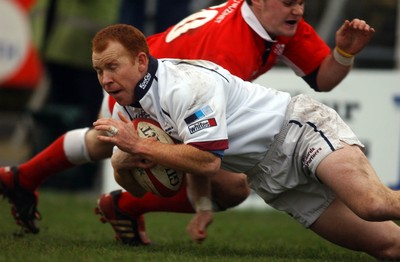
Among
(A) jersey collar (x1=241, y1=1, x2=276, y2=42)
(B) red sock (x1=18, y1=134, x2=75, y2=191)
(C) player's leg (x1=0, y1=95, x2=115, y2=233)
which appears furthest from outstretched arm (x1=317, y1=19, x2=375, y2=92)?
(B) red sock (x1=18, y1=134, x2=75, y2=191)

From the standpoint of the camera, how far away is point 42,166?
7.48m

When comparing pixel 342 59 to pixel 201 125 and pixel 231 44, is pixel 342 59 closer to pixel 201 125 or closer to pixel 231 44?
pixel 231 44

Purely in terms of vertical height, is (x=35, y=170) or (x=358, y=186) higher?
(x=358, y=186)

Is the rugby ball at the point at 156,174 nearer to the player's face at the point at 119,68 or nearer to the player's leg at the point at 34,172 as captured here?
the player's face at the point at 119,68

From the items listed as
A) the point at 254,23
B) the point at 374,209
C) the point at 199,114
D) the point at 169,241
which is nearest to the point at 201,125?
the point at 199,114

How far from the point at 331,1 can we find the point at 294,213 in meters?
4.84

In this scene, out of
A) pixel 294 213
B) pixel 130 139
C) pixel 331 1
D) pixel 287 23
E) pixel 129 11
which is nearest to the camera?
pixel 130 139

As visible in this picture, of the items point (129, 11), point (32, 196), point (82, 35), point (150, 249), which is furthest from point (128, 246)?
point (82, 35)

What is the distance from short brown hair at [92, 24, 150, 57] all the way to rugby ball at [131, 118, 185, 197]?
1.23 feet

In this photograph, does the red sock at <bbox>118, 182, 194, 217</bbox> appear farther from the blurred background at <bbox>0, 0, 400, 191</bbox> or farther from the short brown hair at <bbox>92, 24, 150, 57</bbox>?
the blurred background at <bbox>0, 0, 400, 191</bbox>

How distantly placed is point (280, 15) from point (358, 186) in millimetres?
1455

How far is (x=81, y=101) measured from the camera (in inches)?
466

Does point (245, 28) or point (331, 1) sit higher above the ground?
point (245, 28)

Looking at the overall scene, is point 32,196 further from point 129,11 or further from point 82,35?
point 82,35
